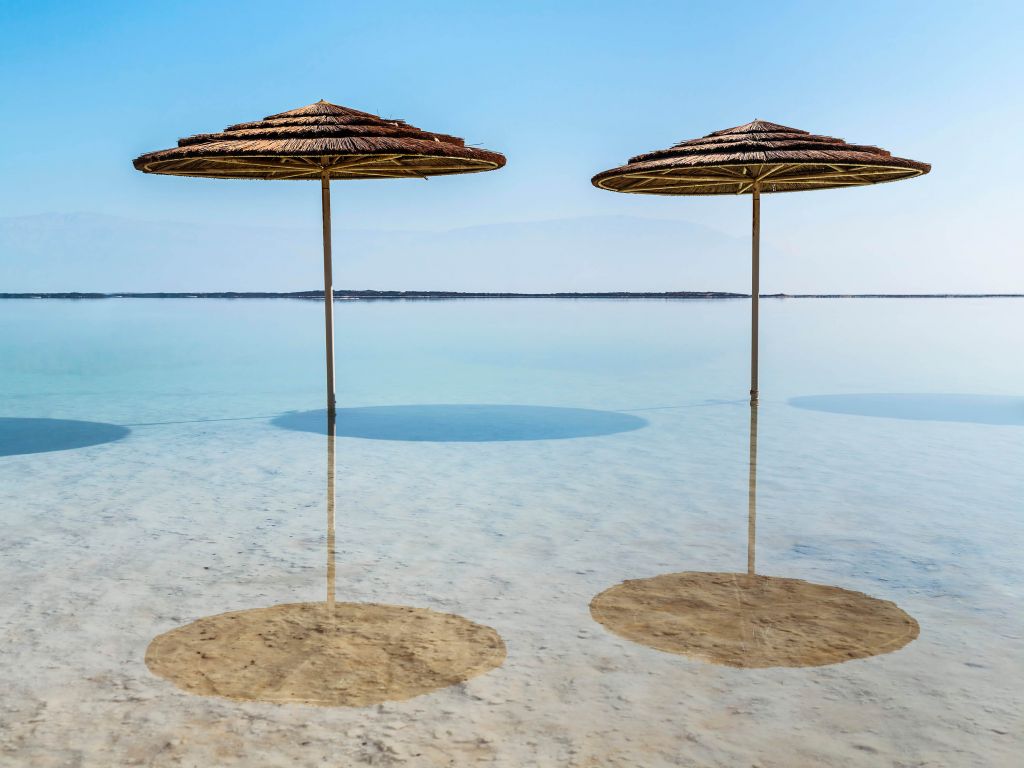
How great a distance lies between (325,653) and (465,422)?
6117mm

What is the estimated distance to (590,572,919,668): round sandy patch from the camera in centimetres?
345

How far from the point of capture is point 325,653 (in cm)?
343

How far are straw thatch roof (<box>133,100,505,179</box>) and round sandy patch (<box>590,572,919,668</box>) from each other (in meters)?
4.84

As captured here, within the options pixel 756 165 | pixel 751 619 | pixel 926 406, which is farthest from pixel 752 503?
pixel 926 406

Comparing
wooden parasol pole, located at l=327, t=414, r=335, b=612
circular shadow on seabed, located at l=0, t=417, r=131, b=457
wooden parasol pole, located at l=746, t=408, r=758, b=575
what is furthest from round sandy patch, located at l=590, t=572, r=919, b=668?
circular shadow on seabed, located at l=0, t=417, r=131, b=457

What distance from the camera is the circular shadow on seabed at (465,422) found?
8648 millimetres

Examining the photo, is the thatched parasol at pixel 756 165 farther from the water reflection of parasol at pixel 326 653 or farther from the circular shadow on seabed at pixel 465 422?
the water reflection of parasol at pixel 326 653

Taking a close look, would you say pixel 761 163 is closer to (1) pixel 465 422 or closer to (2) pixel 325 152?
(1) pixel 465 422

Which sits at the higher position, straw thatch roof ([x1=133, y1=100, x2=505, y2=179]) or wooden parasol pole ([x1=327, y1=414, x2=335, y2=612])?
straw thatch roof ([x1=133, y1=100, x2=505, y2=179])

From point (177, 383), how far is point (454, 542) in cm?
978

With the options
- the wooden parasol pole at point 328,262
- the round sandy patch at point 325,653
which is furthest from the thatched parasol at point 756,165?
the round sandy patch at point 325,653

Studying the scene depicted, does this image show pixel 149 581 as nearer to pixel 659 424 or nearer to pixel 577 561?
pixel 577 561

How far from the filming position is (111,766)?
2631mm

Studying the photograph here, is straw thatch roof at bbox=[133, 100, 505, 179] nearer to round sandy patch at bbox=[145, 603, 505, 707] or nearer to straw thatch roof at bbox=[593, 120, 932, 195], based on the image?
straw thatch roof at bbox=[593, 120, 932, 195]
